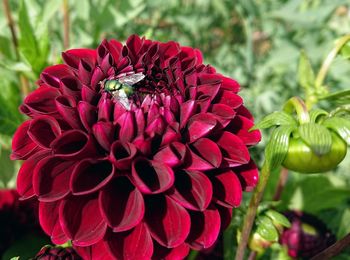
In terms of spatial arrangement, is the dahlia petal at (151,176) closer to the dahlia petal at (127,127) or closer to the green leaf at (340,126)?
the dahlia petal at (127,127)

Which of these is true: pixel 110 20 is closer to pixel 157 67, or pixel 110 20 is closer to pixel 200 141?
pixel 157 67

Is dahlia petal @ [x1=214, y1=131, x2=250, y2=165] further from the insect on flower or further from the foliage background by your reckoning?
the foliage background

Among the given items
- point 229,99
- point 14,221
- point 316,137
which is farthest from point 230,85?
point 14,221

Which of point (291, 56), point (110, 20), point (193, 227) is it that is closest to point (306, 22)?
point (291, 56)

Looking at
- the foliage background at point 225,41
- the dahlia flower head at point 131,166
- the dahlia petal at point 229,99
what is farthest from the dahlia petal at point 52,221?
the foliage background at point 225,41

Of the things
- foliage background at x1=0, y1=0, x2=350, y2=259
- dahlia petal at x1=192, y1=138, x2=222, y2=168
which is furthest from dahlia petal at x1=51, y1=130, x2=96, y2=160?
foliage background at x1=0, y1=0, x2=350, y2=259

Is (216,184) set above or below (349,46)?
below
